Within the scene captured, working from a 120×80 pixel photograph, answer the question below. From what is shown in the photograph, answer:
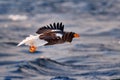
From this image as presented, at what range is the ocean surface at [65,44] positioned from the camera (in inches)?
818

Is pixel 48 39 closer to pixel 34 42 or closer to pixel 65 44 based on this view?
pixel 34 42

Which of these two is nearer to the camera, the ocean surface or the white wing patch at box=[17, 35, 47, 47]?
the white wing patch at box=[17, 35, 47, 47]

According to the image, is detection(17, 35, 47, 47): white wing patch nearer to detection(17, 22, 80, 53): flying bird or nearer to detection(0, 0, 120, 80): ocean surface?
detection(17, 22, 80, 53): flying bird

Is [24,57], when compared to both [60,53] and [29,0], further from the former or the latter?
[29,0]

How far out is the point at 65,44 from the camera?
85.9 feet

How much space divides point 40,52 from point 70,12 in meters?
10.5

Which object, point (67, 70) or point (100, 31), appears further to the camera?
point (100, 31)

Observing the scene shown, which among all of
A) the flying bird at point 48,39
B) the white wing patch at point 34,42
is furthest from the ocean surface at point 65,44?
the white wing patch at point 34,42

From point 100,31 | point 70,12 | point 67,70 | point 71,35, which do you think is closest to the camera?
point 71,35

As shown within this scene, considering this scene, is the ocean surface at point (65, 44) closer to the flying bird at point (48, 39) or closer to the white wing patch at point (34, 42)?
the flying bird at point (48, 39)

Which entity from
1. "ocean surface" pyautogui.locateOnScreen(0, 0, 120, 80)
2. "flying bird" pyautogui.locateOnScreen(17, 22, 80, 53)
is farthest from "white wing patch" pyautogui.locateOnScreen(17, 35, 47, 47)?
"ocean surface" pyautogui.locateOnScreen(0, 0, 120, 80)

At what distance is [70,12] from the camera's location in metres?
34.6

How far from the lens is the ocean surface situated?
818 inches

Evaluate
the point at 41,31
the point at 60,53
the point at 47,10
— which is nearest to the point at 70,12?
the point at 47,10
